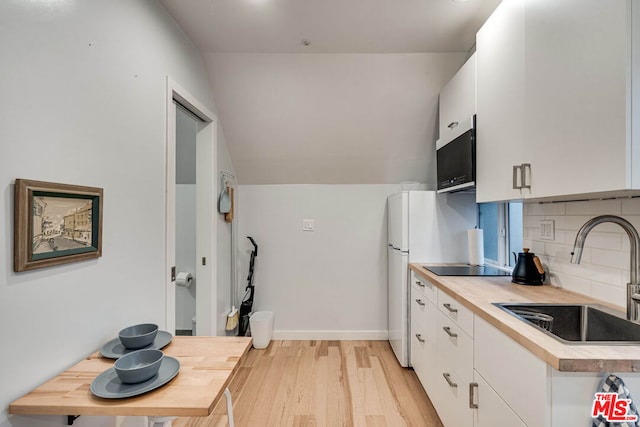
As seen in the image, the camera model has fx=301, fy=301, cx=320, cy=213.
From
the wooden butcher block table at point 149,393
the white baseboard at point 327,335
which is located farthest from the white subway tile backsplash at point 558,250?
the white baseboard at point 327,335

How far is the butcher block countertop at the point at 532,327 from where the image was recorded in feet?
2.77

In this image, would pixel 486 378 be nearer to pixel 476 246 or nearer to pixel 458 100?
pixel 476 246

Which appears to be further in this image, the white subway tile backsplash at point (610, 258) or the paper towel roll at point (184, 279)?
the paper towel roll at point (184, 279)

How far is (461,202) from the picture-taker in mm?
2596

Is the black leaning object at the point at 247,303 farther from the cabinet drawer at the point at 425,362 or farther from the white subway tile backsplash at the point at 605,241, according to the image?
the white subway tile backsplash at the point at 605,241

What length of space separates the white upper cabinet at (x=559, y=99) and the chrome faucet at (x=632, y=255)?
0.38 ft

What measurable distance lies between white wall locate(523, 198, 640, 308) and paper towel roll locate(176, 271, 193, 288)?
296cm

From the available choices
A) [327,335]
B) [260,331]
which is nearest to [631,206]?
[327,335]

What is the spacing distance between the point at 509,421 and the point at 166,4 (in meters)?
2.69

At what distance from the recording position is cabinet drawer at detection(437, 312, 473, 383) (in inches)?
56.5

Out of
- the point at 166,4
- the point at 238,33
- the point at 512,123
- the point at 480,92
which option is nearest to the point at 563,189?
the point at 512,123

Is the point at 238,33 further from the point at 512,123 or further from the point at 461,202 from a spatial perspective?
the point at 461,202

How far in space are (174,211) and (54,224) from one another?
2.63 feet

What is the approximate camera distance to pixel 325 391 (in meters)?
2.28
